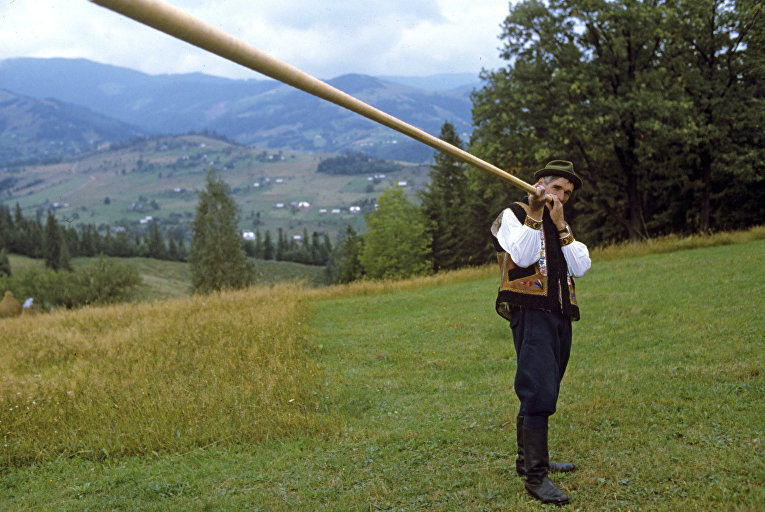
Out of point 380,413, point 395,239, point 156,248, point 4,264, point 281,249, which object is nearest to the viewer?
point 380,413

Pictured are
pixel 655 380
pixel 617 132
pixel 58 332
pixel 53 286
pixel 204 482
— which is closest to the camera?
pixel 204 482

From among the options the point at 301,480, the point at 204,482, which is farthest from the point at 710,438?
the point at 204,482

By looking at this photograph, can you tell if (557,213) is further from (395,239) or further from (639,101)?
(395,239)

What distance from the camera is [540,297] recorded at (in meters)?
4.12

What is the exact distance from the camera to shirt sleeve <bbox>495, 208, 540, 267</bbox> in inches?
159

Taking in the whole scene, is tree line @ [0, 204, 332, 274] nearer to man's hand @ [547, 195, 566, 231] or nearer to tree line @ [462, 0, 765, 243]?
tree line @ [462, 0, 765, 243]

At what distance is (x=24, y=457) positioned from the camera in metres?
6.03

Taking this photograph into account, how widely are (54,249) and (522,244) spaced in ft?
422

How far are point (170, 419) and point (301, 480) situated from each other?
2.21 m

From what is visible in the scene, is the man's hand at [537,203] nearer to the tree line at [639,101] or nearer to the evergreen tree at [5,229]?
the tree line at [639,101]

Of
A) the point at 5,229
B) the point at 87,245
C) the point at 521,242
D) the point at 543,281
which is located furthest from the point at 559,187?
the point at 87,245

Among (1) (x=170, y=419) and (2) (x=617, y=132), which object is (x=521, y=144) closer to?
(2) (x=617, y=132)

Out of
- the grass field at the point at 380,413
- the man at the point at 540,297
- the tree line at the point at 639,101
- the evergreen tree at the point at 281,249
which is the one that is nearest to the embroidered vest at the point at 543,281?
the man at the point at 540,297

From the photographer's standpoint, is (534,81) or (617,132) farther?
(534,81)
